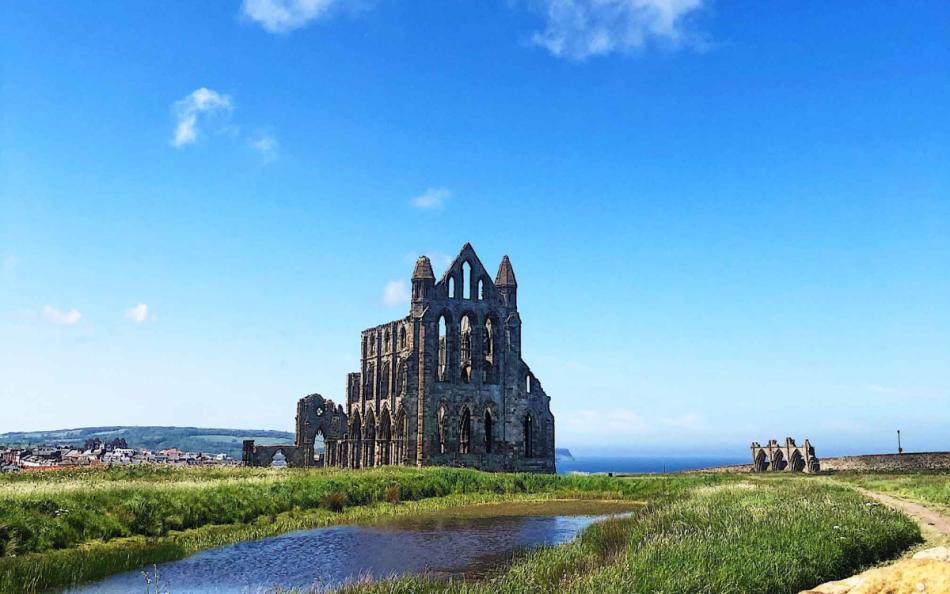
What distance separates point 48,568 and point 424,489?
25.8 m

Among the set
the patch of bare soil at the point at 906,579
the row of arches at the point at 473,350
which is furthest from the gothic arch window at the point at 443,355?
the patch of bare soil at the point at 906,579

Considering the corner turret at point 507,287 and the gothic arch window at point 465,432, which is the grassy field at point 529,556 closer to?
the gothic arch window at point 465,432

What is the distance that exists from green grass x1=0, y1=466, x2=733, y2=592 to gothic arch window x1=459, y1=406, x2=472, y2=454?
59.0 feet

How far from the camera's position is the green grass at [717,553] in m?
15.4

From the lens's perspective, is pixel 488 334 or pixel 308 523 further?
pixel 488 334

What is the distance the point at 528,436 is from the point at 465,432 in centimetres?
560

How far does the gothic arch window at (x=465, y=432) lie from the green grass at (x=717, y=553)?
1514 inches

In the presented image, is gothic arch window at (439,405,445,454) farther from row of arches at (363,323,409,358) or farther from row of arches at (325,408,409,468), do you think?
row of arches at (363,323,409,358)

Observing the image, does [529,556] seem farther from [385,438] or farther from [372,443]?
[372,443]

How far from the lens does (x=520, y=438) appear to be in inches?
2584

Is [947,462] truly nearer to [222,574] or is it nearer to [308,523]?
[308,523]

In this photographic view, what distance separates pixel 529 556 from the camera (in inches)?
805

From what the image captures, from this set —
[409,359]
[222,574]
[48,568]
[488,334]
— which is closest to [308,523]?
[222,574]

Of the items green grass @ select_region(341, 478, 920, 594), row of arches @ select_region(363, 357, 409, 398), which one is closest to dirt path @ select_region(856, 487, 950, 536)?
green grass @ select_region(341, 478, 920, 594)
